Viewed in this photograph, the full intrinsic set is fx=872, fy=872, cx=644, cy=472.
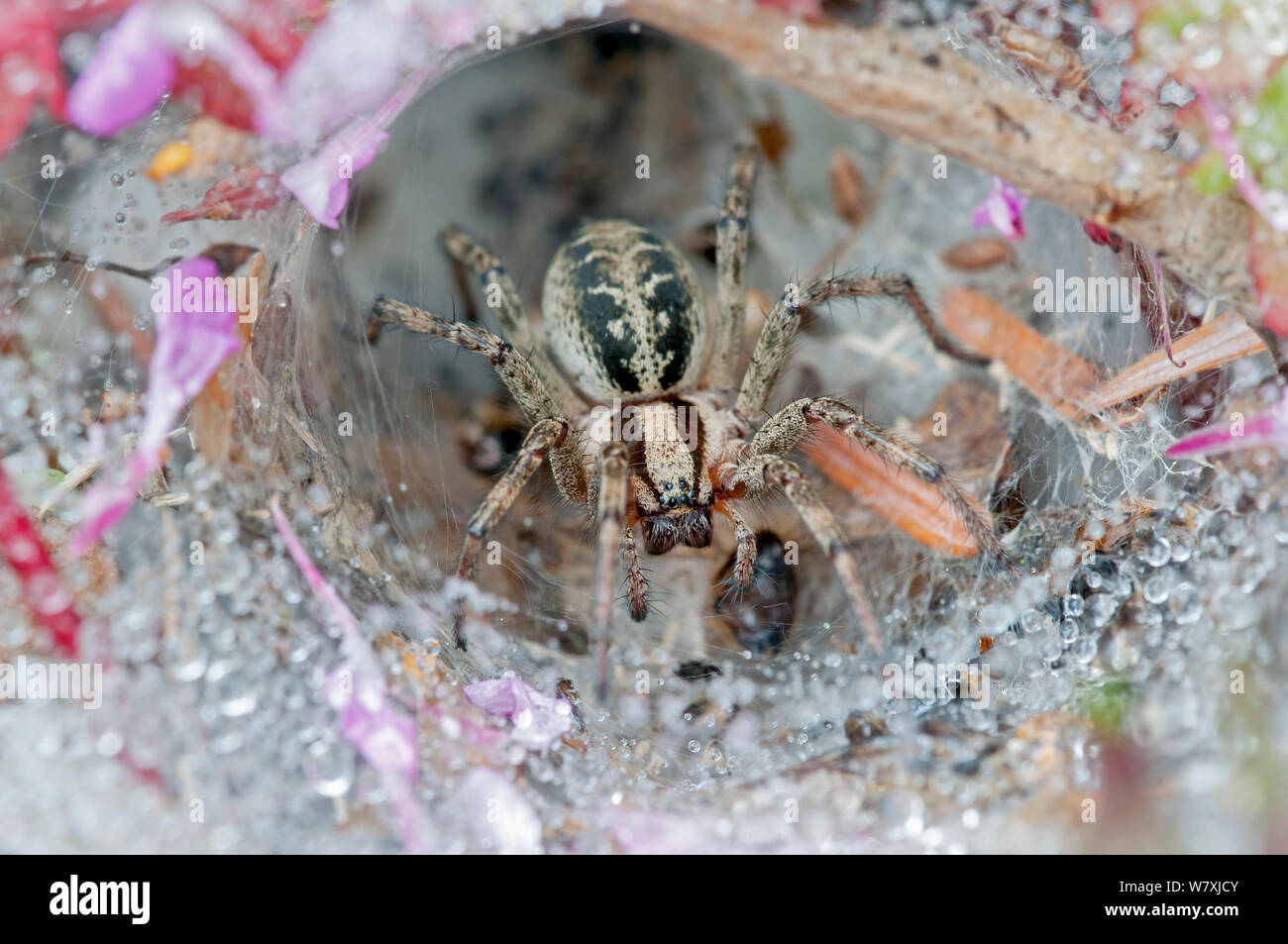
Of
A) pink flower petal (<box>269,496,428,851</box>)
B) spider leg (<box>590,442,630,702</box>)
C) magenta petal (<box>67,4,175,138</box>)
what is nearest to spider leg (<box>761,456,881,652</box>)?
spider leg (<box>590,442,630,702</box>)

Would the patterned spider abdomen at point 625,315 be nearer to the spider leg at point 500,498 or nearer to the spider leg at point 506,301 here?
the spider leg at point 506,301

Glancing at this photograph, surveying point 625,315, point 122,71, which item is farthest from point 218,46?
point 625,315

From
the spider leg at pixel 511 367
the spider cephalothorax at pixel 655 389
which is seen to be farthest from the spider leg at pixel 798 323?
the spider leg at pixel 511 367

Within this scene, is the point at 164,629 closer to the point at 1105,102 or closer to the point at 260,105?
the point at 260,105

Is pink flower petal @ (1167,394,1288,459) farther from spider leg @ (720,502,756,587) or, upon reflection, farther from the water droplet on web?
spider leg @ (720,502,756,587)

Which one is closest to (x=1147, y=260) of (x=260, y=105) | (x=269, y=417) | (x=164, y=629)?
(x=260, y=105)

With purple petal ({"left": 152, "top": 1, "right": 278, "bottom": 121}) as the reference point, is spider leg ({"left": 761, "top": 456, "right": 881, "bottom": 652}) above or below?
below

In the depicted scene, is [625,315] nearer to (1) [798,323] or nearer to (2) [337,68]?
(1) [798,323]
